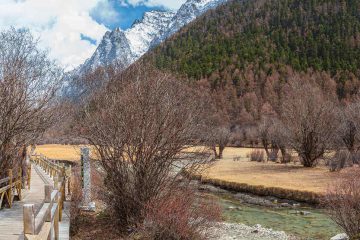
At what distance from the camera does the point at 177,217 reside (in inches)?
507

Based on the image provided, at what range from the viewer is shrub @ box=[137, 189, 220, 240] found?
1287cm

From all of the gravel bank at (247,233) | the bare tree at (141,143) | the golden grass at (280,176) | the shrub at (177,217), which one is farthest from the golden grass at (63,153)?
the shrub at (177,217)

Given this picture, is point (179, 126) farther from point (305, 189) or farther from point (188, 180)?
point (305, 189)

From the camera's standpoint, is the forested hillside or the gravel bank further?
the forested hillside

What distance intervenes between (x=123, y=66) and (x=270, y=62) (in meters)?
123

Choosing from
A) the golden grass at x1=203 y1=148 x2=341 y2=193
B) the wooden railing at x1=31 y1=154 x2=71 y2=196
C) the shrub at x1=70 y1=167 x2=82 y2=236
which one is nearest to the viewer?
the shrub at x1=70 y1=167 x2=82 y2=236

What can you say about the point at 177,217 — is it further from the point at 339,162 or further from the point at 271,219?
the point at 339,162

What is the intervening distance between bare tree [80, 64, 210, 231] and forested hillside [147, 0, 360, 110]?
4174 inches

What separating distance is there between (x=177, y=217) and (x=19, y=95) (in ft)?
31.5

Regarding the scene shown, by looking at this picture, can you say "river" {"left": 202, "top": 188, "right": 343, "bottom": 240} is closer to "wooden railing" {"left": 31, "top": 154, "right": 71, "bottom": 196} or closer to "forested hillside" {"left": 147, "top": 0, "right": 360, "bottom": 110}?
"wooden railing" {"left": 31, "top": 154, "right": 71, "bottom": 196}

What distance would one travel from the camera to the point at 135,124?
14.8 m

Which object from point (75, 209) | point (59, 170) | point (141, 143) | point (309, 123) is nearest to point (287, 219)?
point (75, 209)

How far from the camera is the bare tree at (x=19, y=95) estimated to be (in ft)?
59.0

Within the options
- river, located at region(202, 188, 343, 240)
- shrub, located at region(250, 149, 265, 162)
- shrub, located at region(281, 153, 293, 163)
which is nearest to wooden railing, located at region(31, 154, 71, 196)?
river, located at region(202, 188, 343, 240)
